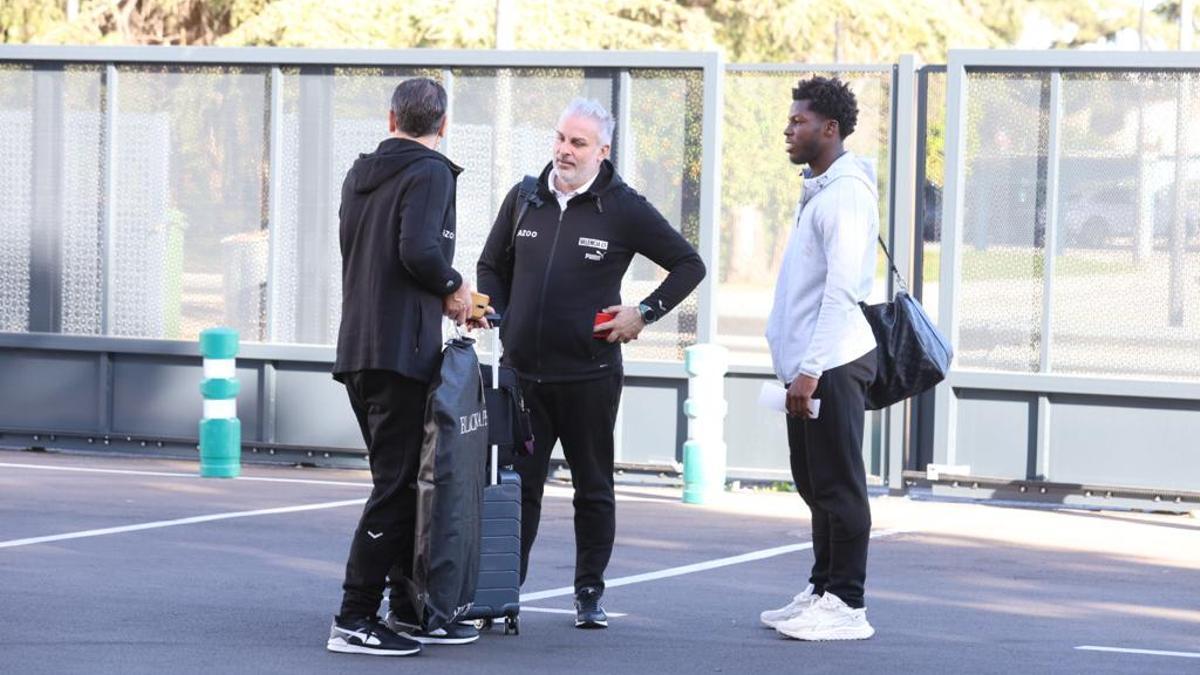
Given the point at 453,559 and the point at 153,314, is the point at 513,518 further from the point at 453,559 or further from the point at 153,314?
the point at 153,314

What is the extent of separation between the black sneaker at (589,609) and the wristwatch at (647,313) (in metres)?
1.03

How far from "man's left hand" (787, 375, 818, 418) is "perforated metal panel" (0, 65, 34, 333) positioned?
7827mm

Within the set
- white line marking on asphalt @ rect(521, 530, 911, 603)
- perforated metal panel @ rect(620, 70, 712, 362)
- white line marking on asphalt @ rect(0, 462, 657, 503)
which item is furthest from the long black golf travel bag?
perforated metal panel @ rect(620, 70, 712, 362)

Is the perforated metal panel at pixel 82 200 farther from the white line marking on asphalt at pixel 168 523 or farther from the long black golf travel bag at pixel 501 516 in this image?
the long black golf travel bag at pixel 501 516

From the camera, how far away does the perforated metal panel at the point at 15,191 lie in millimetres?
13867

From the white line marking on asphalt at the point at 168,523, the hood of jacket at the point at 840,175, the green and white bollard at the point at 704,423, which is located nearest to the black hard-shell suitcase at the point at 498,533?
the hood of jacket at the point at 840,175

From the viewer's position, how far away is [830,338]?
7.46 metres

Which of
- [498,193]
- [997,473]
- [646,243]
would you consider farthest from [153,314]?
[646,243]

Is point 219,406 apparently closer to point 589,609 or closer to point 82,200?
point 82,200

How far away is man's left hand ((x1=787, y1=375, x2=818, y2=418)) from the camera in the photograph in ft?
24.4

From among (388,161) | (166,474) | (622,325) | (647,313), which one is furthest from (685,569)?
(166,474)

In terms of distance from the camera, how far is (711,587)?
29.6ft

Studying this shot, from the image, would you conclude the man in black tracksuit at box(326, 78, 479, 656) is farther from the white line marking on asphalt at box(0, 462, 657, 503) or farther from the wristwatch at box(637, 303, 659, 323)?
the white line marking on asphalt at box(0, 462, 657, 503)

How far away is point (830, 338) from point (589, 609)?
4.53 feet
